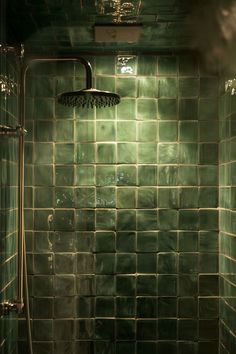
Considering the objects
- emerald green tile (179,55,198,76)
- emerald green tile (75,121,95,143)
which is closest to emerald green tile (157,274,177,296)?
emerald green tile (75,121,95,143)

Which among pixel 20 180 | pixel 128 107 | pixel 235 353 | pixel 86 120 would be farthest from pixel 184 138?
pixel 235 353

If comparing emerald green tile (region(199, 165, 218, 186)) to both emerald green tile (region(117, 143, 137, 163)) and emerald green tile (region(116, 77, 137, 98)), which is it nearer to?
emerald green tile (region(117, 143, 137, 163))

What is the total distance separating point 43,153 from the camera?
189 cm

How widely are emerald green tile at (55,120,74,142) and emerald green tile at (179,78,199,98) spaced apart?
1.64ft

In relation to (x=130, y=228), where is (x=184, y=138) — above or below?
above

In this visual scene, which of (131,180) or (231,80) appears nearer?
(231,80)

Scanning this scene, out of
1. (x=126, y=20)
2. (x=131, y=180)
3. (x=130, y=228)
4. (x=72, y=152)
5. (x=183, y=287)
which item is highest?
(x=126, y=20)

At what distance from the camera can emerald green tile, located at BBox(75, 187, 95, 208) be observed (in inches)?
74.5

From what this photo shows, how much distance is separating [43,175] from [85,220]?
0.27 metres

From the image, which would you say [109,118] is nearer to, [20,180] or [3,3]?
[20,180]

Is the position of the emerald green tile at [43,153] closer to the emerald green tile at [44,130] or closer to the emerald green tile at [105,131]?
the emerald green tile at [44,130]

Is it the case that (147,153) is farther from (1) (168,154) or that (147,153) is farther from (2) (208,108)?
(2) (208,108)

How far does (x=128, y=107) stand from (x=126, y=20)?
402 mm

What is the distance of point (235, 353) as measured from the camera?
66.2 inches
